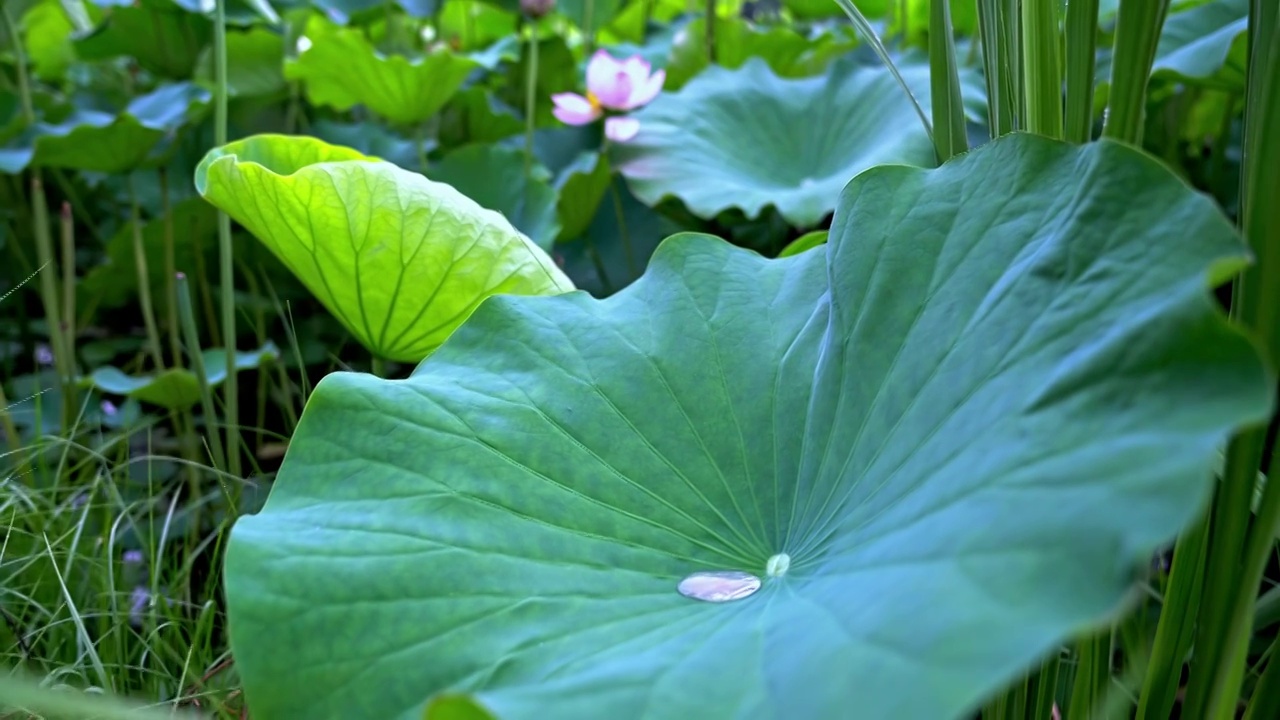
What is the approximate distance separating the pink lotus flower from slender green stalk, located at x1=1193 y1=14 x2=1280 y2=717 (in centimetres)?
90

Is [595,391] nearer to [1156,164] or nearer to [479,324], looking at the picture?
[479,324]

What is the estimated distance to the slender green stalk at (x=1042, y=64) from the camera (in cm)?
51

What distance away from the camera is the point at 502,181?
1.35 m

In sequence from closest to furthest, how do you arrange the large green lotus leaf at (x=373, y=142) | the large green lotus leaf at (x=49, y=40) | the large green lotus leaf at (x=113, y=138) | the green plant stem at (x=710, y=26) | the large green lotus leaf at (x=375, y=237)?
the large green lotus leaf at (x=375, y=237) < the large green lotus leaf at (x=113, y=138) < the large green lotus leaf at (x=373, y=142) < the green plant stem at (x=710, y=26) < the large green lotus leaf at (x=49, y=40)

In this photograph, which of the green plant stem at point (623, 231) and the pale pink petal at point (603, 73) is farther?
the green plant stem at point (623, 231)

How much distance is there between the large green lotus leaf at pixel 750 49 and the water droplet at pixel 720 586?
139cm

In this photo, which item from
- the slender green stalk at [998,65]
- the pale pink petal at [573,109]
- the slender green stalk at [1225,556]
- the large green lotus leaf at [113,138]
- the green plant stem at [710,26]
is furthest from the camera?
the green plant stem at [710,26]

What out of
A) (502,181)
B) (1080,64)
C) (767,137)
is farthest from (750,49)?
(1080,64)

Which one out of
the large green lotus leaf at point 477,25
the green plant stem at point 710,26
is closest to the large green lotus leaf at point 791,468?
the green plant stem at point 710,26

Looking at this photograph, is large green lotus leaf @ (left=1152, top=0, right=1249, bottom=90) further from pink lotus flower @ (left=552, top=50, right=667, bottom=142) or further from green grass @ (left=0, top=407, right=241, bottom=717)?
green grass @ (left=0, top=407, right=241, bottom=717)

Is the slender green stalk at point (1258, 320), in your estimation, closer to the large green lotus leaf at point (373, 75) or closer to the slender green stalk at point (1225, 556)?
the slender green stalk at point (1225, 556)

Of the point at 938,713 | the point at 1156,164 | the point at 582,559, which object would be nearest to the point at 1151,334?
the point at 1156,164

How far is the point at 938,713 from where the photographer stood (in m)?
0.29

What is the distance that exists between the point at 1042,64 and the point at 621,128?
818 mm
